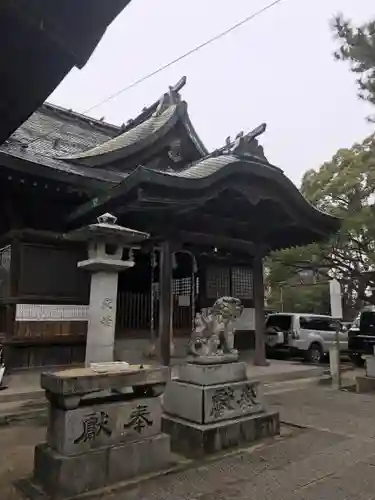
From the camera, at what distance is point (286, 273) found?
1866 cm

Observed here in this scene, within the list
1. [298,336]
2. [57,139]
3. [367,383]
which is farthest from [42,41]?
[298,336]

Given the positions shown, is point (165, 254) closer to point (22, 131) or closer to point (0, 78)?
point (22, 131)

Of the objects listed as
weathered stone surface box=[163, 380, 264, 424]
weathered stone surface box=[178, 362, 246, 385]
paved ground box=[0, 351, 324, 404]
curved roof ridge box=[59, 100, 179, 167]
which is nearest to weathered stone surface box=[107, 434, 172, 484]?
weathered stone surface box=[163, 380, 264, 424]

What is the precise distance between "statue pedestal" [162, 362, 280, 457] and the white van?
34.9 ft

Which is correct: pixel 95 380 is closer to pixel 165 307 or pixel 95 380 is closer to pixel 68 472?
pixel 68 472

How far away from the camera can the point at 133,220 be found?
9602 mm

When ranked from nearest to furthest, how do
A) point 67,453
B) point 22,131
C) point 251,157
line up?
point 67,453 < point 251,157 < point 22,131

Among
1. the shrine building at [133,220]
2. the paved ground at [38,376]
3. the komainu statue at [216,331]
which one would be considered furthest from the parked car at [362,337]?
the komainu statue at [216,331]

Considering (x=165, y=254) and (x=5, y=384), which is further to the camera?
(x=165, y=254)

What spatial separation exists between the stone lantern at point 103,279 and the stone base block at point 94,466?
68.1 inches

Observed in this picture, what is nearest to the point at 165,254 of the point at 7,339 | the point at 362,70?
the point at 7,339

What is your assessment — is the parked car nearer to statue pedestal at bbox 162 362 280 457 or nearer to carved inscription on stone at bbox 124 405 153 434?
statue pedestal at bbox 162 362 280 457

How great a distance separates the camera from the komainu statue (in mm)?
5664

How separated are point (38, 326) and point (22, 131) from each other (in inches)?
217
